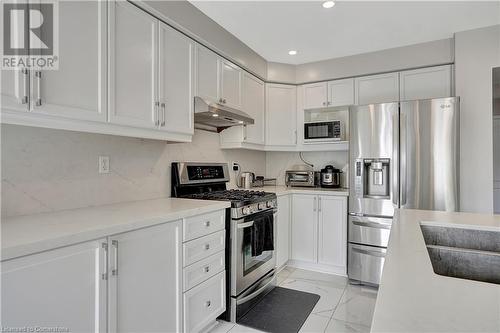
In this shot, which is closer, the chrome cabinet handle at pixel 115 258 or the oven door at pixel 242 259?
the chrome cabinet handle at pixel 115 258

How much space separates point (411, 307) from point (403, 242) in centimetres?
59

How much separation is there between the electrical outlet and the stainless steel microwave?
2.40 metres

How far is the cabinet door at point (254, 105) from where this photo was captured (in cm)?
308

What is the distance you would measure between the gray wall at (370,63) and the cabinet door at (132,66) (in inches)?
77.3

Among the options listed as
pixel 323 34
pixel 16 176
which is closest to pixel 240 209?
pixel 16 176

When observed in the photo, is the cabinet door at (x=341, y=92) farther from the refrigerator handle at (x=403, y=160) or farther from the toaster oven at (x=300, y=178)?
the toaster oven at (x=300, y=178)

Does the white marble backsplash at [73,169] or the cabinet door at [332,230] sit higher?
the white marble backsplash at [73,169]

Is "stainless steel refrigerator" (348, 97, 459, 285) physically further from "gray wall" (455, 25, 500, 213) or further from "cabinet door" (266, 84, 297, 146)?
"cabinet door" (266, 84, 297, 146)

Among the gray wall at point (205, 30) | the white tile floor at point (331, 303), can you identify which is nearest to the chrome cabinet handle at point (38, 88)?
the gray wall at point (205, 30)

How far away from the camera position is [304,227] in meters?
3.18

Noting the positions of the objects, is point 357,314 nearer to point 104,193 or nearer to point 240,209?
point 240,209

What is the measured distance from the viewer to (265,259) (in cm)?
255

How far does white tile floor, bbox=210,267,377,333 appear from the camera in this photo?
2.04 m

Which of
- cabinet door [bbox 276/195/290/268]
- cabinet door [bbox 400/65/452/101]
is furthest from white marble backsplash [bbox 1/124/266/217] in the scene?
cabinet door [bbox 400/65/452/101]
